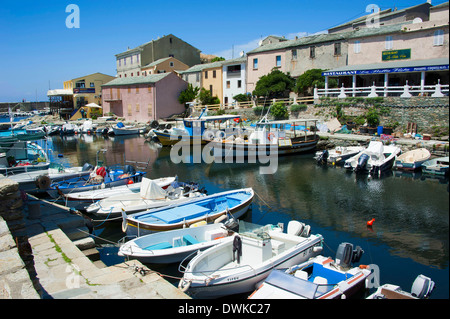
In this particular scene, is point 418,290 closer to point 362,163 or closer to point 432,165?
point 432,165

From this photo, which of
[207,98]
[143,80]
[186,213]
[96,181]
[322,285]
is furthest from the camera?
[143,80]

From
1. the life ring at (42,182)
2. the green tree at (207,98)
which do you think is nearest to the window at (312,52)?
the green tree at (207,98)

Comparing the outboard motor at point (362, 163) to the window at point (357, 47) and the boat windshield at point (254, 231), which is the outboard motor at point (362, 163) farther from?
the window at point (357, 47)

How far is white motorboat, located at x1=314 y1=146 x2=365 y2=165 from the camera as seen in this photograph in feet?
87.7

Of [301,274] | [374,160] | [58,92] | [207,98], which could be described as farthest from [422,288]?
[58,92]

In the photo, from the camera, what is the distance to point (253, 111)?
141 feet

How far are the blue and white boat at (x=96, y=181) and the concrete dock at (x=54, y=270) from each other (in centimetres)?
629

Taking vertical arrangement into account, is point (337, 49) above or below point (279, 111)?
above

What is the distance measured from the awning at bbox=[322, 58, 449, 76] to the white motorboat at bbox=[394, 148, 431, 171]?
7.39 meters

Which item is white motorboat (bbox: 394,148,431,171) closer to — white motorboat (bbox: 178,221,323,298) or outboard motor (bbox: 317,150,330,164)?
outboard motor (bbox: 317,150,330,164)

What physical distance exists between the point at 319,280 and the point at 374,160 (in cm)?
1749

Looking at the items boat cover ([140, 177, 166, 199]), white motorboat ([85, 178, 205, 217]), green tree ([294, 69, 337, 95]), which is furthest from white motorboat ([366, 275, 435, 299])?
green tree ([294, 69, 337, 95])

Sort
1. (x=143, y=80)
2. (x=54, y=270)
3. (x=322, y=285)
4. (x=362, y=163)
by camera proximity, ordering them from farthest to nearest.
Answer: (x=143, y=80)
(x=362, y=163)
(x=54, y=270)
(x=322, y=285)

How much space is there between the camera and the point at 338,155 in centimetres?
2689
